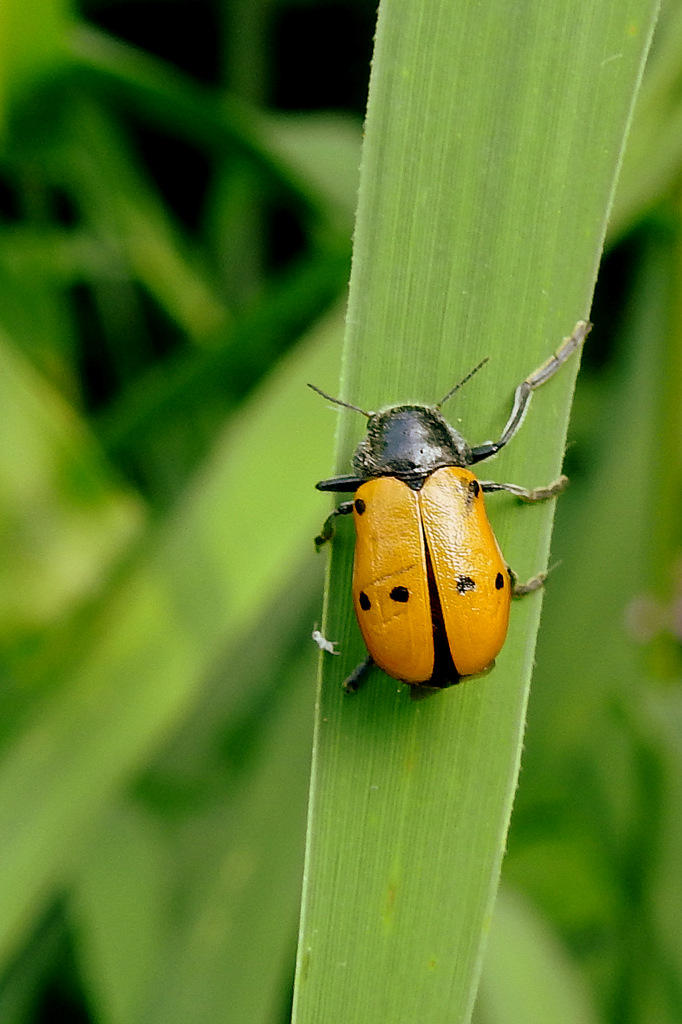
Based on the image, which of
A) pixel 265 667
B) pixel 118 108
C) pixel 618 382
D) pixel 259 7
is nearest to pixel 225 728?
pixel 265 667

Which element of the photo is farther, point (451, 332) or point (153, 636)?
point (153, 636)

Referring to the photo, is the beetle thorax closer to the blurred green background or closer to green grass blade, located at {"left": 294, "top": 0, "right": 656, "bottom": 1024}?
green grass blade, located at {"left": 294, "top": 0, "right": 656, "bottom": 1024}

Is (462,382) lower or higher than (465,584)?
higher

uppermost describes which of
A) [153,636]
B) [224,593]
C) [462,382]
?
[462,382]

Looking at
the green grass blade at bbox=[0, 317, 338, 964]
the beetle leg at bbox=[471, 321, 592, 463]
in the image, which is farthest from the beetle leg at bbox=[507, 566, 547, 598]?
the green grass blade at bbox=[0, 317, 338, 964]

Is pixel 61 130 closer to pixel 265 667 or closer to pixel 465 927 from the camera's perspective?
pixel 265 667

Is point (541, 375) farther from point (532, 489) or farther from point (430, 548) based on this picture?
point (430, 548)

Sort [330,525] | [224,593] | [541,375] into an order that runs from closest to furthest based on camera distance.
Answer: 1. [541,375]
2. [330,525]
3. [224,593]

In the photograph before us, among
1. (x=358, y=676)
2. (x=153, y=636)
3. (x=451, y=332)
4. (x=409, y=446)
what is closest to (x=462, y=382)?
(x=451, y=332)

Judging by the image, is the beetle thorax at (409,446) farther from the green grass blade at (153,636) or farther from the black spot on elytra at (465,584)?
the green grass blade at (153,636)
